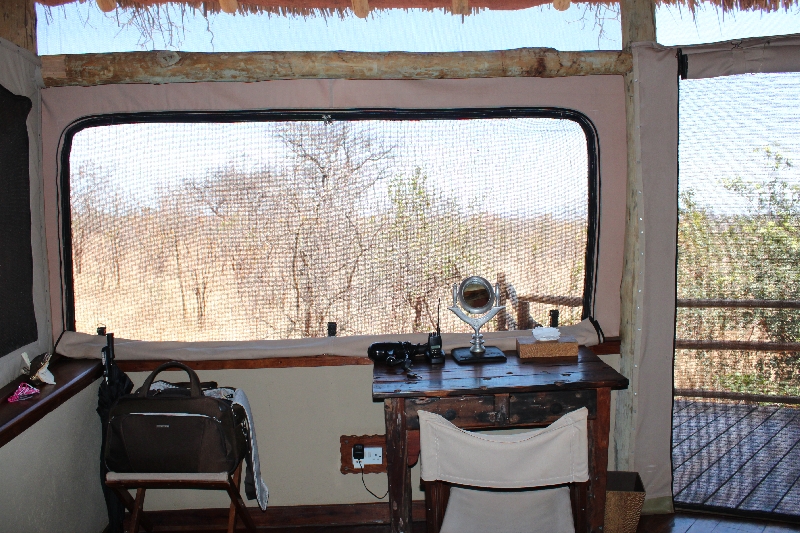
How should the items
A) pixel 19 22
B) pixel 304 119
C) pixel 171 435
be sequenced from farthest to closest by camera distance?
1. pixel 304 119
2. pixel 19 22
3. pixel 171 435

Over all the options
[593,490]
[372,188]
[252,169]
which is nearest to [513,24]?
[372,188]

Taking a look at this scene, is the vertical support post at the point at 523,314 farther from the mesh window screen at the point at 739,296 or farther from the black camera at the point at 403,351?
the mesh window screen at the point at 739,296

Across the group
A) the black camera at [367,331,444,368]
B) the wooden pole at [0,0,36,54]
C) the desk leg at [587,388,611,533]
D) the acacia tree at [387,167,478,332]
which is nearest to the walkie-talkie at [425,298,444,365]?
the black camera at [367,331,444,368]

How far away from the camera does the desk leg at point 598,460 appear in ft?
7.34

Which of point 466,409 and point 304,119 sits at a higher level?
point 304,119

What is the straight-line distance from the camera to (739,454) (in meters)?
2.67

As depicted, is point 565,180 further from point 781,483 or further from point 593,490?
point 781,483

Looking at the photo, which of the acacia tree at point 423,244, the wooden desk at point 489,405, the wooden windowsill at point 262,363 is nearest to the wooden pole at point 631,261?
the wooden desk at point 489,405

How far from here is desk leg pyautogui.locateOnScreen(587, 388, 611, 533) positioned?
2.24 metres

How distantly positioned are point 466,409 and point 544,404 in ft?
1.01

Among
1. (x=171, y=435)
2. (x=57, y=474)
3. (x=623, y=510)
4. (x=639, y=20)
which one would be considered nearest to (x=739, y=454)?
(x=623, y=510)

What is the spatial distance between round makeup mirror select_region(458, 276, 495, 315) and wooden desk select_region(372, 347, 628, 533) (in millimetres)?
360

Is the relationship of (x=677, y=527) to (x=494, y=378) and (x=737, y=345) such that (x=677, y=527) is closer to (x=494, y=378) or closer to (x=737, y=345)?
(x=737, y=345)

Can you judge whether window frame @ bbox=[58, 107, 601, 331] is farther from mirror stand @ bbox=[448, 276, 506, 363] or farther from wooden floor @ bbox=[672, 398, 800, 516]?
wooden floor @ bbox=[672, 398, 800, 516]
